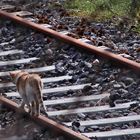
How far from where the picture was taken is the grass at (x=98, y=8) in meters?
11.0

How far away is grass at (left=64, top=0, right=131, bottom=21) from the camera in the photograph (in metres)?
11.0

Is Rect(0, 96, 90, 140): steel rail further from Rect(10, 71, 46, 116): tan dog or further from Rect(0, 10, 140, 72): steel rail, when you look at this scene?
Rect(0, 10, 140, 72): steel rail

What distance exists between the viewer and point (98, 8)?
440 inches

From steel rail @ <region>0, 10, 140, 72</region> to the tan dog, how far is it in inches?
52.3

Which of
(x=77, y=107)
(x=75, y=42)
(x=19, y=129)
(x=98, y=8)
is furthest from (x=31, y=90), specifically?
(x=98, y=8)

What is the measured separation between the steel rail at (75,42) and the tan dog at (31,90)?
4.36 feet

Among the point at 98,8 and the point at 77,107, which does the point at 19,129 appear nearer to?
the point at 77,107

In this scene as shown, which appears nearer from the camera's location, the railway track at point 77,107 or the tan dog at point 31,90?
the railway track at point 77,107

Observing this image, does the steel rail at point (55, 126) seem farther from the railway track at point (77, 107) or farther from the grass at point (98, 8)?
the grass at point (98, 8)

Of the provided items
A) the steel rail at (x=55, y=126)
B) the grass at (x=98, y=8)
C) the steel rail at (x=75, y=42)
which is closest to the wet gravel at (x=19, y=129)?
the steel rail at (x=55, y=126)

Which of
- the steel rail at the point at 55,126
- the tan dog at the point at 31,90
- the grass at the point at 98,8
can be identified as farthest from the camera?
the grass at the point at 98,8

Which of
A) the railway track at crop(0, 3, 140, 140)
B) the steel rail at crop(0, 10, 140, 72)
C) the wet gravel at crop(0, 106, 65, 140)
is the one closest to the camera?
the railway track at crop(0, 3, 140, 140)

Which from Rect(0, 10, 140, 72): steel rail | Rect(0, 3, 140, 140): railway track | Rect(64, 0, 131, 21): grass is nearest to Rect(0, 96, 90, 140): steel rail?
Rect(0, 3, 140, 140): railway track

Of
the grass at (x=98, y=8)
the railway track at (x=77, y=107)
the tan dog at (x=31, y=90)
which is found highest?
the tan dog at (x=31, y=90)
